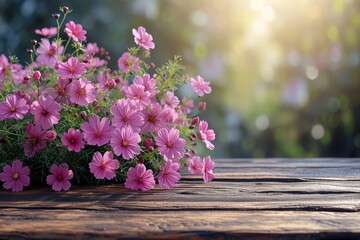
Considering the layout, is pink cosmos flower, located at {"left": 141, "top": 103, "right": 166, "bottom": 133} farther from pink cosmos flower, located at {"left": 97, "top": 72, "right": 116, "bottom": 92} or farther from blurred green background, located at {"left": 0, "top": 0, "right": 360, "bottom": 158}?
blurred green background, located at {"left": 0, "top": 0, "right": 360, "bottom": 158}

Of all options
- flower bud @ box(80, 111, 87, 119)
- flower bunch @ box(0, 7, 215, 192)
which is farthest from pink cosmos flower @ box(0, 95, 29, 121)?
flower bud @ box(80, 111, 87, 119)

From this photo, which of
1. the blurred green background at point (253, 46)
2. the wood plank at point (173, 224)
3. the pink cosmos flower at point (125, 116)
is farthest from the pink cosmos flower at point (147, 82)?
the blurred green background at point (253, 46)

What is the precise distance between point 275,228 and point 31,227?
1.16 ft

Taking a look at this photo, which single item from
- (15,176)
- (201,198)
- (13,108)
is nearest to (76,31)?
(13,108)

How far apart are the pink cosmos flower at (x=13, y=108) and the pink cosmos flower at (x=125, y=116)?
17cm

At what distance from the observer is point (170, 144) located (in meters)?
1.08

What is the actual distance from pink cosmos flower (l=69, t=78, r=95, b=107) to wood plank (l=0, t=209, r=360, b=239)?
26 cm

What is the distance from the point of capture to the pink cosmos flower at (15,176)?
1.05 m

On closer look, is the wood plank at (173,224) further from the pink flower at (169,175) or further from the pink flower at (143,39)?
the pink flower at (143,39)

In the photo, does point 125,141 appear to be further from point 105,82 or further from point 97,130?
point 105,82

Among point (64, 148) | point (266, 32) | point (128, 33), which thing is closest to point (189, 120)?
point (64, 148)

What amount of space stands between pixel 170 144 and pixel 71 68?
9.8 inches

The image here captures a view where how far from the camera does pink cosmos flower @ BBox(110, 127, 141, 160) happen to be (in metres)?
1.04

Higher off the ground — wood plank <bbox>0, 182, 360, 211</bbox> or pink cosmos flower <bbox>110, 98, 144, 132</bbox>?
pink cosmos flower <bbox>110, 98, 144, 132</bbox>
